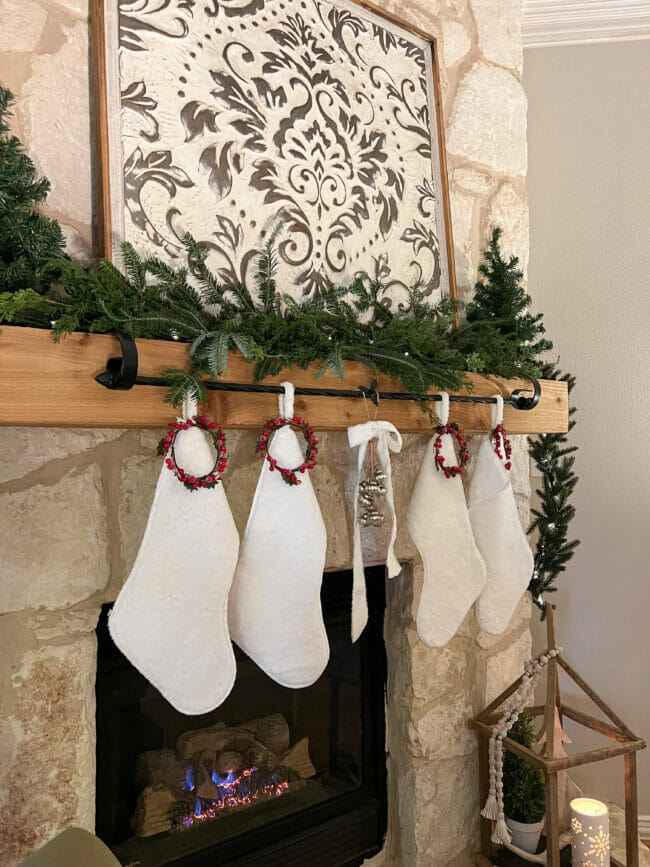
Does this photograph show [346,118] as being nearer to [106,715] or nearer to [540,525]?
[540,525]

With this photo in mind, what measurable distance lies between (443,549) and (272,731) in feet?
1.90

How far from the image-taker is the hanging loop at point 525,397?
52.0 inches

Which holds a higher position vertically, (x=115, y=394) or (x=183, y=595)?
(x=115, y=394)

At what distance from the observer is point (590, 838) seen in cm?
138

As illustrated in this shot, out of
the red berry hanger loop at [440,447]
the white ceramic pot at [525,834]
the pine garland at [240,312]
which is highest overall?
the pine garland at [240,312]

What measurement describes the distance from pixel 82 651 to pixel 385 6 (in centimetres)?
145

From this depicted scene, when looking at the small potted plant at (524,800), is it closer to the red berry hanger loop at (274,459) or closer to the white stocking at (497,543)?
the white stocking at (497,543)

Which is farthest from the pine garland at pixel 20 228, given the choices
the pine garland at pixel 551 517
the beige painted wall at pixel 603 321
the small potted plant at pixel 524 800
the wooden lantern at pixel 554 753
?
the beige painted wall at pixel 603 321

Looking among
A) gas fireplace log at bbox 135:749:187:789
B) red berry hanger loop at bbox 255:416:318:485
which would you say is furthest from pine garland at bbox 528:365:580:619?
gas fireplace log at bbox 135:749:187:789

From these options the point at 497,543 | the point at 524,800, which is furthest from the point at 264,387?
the point at 524,800

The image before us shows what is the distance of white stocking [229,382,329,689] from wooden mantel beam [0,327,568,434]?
72 mm

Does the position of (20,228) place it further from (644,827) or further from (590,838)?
(644,827)

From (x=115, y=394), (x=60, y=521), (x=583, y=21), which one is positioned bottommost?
(x=60, y=521)

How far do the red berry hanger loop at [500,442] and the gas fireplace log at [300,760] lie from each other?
2.52 feet
